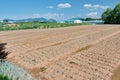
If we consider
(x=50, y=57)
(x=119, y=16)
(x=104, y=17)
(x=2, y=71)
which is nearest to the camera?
(x=2, y=71)

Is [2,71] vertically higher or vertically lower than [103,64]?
higher

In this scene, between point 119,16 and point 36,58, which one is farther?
point 119,16

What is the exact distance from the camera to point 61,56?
41.2ft

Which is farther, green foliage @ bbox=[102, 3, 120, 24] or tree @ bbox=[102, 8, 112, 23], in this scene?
tree @ bbox=[102, 8, 112, 23]

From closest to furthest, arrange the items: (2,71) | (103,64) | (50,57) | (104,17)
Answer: (2,71) → (103,64) → (50,57) → (104,17)

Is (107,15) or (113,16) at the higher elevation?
(107,15)

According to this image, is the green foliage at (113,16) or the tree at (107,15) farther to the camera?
the tree at (107,15)

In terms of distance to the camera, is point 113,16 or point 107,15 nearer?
point 113,16

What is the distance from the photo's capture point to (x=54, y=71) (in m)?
9.38

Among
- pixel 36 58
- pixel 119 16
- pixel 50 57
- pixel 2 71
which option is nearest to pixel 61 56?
pixel 50 57

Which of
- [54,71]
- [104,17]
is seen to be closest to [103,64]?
[54,71]

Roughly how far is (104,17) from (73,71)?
9635 centimetres

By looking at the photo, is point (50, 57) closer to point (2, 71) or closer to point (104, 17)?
point (2, 71)

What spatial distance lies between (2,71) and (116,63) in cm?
606
